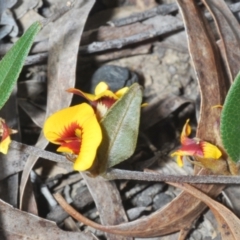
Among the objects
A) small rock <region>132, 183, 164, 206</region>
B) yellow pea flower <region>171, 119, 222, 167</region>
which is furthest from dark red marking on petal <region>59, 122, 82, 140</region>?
small rock <region>132, 183, 164, 206</region>

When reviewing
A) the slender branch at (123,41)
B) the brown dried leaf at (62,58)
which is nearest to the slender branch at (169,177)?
the brown dried leaf at (62,58)

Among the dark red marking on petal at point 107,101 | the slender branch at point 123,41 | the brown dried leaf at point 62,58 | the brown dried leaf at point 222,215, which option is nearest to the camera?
the dark red marking on petal at point 107,101

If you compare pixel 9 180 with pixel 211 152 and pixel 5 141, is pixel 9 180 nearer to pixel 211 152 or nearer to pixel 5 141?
pixel 5 141

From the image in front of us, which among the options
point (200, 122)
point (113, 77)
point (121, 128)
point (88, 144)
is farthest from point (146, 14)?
point (88, 144)

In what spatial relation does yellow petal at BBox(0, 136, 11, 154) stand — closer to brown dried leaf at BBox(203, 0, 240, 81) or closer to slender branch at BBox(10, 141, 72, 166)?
slender branch at BBox(10, 141, 72, 166)

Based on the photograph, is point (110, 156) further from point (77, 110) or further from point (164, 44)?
point (164, 44)

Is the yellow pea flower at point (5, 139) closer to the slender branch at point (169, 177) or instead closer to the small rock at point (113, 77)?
the slender branch at point (169, 177)

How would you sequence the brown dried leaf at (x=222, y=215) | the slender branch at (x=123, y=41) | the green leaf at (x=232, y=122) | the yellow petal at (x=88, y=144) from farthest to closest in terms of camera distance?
the slender branch at (x=123, y=41) → the brown dried leaf at (x=222, y=215) → the green leaf at (x=232, y=122) → the yellow petal at (x=88, y=144)
